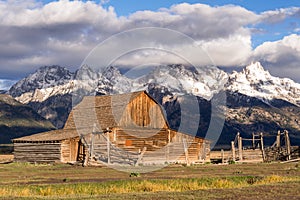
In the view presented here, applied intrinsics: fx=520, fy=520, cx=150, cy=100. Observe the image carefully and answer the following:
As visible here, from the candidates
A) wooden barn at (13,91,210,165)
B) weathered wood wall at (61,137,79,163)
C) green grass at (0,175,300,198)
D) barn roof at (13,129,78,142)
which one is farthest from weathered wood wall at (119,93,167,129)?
green grass at (0,175,300,198)

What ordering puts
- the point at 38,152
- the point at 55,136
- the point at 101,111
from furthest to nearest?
the point at 101,111 < the point at 55,136 < the point at 38,152

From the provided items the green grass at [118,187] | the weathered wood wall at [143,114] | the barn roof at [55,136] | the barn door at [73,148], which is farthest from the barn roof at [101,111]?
the green grass at [118,187]

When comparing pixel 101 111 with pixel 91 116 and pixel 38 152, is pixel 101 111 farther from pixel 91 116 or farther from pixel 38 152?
pixel 38 152

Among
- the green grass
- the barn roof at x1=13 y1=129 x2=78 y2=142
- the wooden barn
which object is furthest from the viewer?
the barn roof at x1=13 y1=129 x2=78 y2=142

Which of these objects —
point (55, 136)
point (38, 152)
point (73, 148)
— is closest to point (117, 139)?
point (73, 148)

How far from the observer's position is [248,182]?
120 feet

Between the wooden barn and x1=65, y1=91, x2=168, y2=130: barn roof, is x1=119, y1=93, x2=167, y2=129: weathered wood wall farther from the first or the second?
x1=65, y1=91, x2=168, y2=130: barn roof

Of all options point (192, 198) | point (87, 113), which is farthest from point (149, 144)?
point (192, 198)

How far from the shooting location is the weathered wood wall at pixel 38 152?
7131 cm

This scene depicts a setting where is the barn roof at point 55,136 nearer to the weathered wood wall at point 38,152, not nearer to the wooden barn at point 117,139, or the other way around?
the wooden barn at point 117,139

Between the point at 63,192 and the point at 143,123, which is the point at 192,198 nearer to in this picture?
the point at 63,192

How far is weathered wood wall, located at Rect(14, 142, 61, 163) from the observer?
71.3 meters

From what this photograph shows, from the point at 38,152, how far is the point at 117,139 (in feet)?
37.8

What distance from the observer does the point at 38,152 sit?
7375 cm
